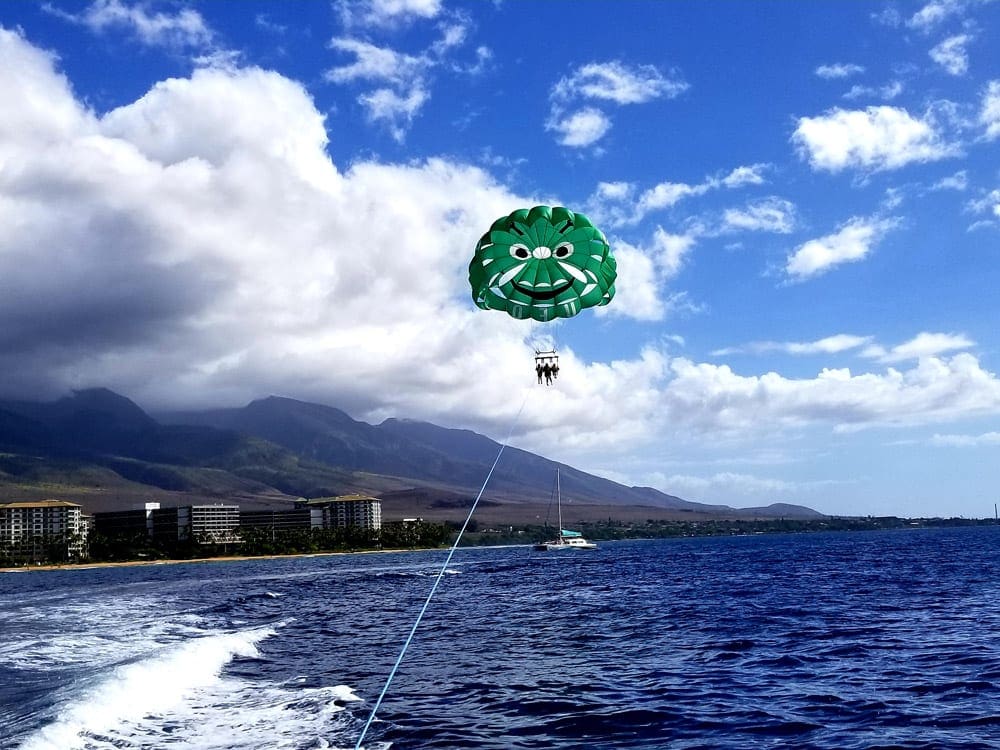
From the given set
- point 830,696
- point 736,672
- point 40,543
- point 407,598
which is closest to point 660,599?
point 407,598

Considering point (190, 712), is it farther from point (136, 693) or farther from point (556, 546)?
point (556, 546)

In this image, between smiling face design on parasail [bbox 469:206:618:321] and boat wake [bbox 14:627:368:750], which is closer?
boat wake [bbox 14:627:368:750]

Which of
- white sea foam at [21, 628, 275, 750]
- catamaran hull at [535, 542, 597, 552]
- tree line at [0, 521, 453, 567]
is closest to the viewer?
white sea foam at [21, 628, 275, 750]

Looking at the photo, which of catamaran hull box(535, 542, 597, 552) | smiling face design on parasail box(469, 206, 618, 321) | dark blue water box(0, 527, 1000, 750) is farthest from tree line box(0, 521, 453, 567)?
smiling face design on parasail box(469, 206, 618, 321)

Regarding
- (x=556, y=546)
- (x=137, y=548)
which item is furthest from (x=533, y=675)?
(x=137, y=548)

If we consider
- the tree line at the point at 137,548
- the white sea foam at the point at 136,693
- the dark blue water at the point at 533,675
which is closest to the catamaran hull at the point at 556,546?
the tree line at the point at 137,548

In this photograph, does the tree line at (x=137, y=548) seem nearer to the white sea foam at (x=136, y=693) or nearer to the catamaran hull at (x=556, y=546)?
the catamaran hull at (x=556, y=546)

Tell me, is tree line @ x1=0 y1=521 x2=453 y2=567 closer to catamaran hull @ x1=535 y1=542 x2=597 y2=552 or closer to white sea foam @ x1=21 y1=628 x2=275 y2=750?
catamaran hull @ x1=535 y1=542 x2=597 y2=552
